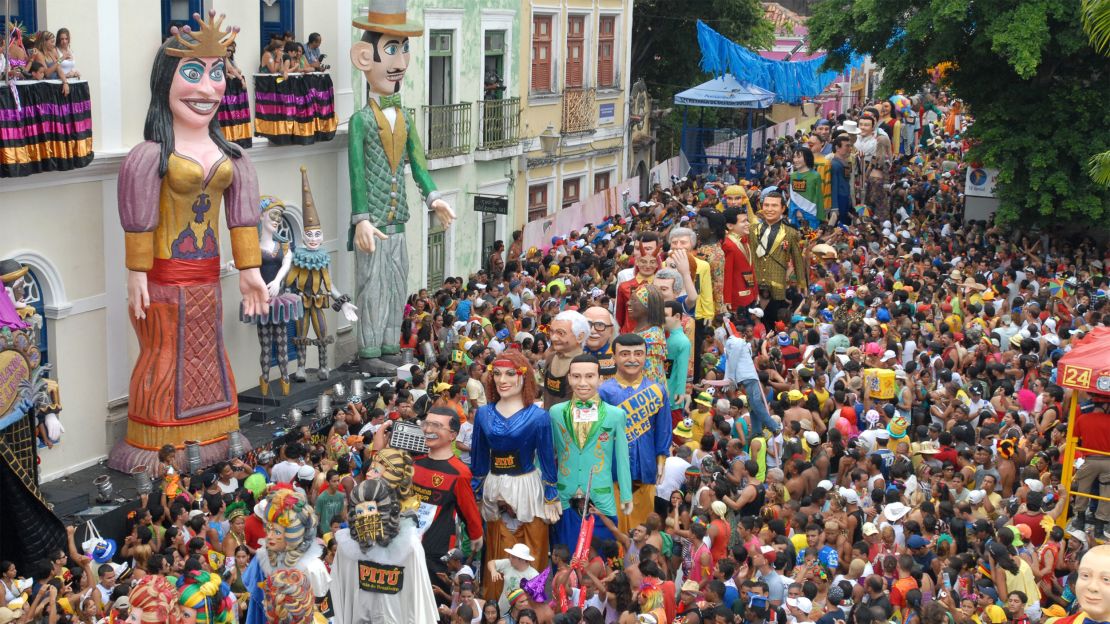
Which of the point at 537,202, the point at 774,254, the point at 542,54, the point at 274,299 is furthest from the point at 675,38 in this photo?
the point at 274,299

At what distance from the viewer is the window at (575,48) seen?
26.9 metres

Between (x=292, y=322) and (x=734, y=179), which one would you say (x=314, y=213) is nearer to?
(x=292, y=322)

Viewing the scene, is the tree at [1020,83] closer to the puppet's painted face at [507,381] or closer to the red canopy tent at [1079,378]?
the red canopy tent at [1079,378]

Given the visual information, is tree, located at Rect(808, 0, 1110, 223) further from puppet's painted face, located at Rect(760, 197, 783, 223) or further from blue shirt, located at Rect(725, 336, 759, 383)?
blue shirt, located at Rect(725, 336, 759, 383)

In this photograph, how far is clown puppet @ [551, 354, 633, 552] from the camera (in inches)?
421

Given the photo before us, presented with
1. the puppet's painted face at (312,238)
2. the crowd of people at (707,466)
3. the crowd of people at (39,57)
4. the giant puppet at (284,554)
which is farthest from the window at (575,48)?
the giant puppet at (284,554)

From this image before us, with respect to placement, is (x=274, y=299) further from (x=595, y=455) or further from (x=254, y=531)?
(x=595, y=455)

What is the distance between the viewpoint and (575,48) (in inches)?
1073

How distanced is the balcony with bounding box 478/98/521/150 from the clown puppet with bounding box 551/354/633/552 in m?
13.1

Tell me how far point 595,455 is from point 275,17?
9.26 metres

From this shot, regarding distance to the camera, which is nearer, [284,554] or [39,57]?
[284,554]

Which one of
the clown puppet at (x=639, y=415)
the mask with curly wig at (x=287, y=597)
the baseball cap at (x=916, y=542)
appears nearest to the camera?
the mask with curly wig at (x=287, y=597)

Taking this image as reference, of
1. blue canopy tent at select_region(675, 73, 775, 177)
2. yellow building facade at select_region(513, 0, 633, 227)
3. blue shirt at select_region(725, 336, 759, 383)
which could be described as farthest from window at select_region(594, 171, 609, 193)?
blue shirt at select_region(725, 336, 759, 383)

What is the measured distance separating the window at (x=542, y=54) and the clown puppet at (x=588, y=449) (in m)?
15.3
